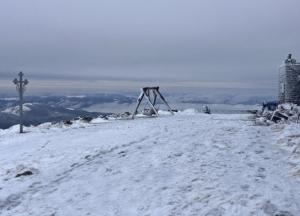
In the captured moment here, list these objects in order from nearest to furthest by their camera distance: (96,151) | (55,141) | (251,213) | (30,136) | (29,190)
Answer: (251,213) → (29,190) → (96,151) → (55,141) → (30,136)

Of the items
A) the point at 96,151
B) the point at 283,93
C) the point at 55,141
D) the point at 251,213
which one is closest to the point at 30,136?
the point at 55,141

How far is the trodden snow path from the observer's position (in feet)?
39.6

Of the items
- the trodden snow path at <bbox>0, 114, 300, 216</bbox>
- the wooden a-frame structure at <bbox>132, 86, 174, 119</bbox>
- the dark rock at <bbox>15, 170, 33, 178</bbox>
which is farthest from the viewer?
the wooden a-frame structure at <bbox>132, 86, 174, 119</bbox>

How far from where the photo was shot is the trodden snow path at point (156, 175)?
1207 cm

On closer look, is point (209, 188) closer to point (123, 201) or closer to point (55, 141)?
point (123, 201)

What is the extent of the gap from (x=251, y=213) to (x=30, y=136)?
18.0 metres

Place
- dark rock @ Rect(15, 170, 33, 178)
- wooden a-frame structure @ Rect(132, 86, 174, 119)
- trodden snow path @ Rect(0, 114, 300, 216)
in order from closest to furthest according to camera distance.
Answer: trodden snow path @ Rect(0, 114, 300, 216)
dark rock @ Rect(15, 170, 33, 178)
wooden a-frame structure @ Rect(132, 86, 174, 119)

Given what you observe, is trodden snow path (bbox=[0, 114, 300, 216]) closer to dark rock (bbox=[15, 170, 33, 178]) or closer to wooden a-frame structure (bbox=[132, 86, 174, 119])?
dark rock (bbox=[15, 170, 33, 178])

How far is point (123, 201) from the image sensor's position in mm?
12977

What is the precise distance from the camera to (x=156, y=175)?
14.6 m

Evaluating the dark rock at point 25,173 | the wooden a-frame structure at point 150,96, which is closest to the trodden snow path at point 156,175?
the dark rock at point 25,173

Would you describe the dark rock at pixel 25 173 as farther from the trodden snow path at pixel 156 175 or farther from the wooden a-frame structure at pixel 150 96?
the wooden a-frame structure at pixel 150 96

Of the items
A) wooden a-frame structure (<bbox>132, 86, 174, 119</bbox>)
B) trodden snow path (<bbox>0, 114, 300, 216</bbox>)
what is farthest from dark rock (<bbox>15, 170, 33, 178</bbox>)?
wooden a-frame structure (<bbox>132, 86, 174, 119</bbox>)

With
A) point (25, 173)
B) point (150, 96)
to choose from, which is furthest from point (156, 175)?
point (150, 96)
